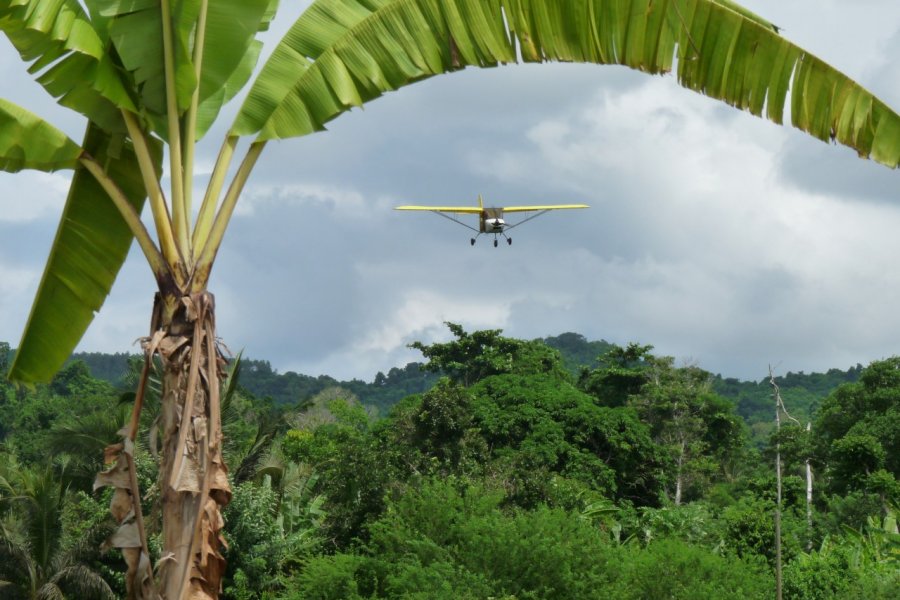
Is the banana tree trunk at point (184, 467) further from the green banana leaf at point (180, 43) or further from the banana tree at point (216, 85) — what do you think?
the green banana leaf at point (180, 43)

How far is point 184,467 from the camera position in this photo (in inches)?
178

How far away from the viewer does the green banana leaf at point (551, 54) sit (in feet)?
17.2

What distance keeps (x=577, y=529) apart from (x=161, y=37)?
56.8 ft

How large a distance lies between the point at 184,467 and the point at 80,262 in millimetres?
2351

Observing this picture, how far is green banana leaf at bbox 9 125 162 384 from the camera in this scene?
6359mm

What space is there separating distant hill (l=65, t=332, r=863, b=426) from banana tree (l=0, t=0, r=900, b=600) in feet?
270

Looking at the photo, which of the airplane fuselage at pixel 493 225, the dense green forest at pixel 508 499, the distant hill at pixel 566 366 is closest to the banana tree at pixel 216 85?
the dense green forest at pixel 508 499

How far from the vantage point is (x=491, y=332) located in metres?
50.8

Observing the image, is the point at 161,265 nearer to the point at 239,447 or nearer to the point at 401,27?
the point at 401,27

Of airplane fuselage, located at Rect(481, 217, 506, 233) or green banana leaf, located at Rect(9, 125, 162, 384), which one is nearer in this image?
green banana leaf, located at Rect(9, 125, 162, 384)

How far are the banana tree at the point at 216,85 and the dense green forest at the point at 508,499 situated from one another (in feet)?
1.82

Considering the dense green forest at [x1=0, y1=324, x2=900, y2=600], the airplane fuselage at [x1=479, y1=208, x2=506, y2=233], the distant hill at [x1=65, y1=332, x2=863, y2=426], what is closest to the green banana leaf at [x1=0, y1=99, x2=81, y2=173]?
the dense green forest at [x1=0, y1=324, x2=900, y2=600]

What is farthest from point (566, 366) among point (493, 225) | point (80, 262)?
point (80, 262)

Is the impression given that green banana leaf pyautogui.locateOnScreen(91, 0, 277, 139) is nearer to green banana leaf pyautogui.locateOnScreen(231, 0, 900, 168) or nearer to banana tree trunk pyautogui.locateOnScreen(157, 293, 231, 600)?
green banana leaf pyautogui.locateOnScreen(231, 0, 900, 168)
